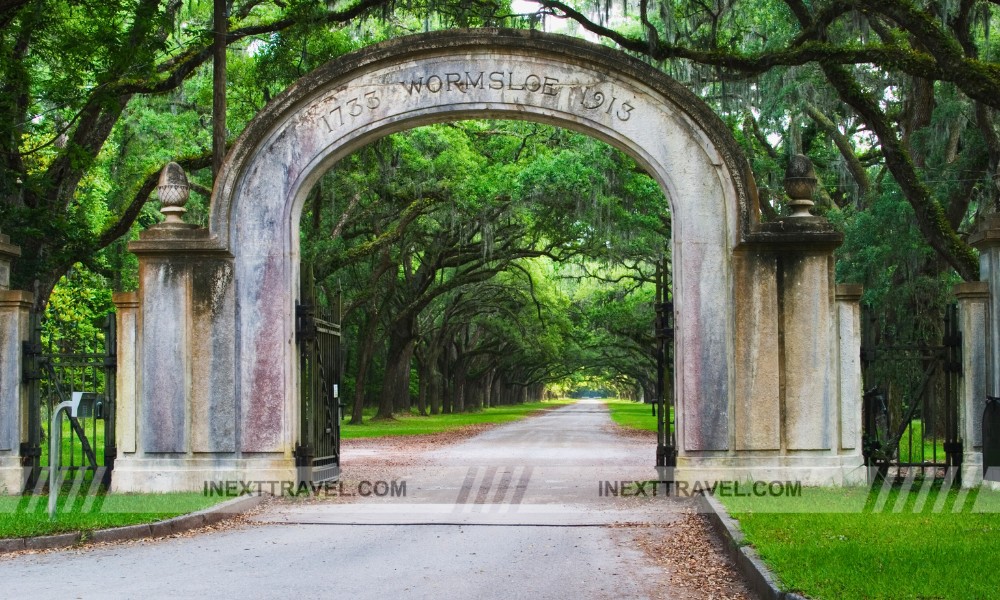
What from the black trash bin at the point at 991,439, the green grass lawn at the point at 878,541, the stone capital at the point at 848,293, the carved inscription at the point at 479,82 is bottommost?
the green grass lawn at the point at 878,541

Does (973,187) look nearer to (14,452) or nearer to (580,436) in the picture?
(580,436)

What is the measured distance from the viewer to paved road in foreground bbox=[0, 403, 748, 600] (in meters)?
7.34

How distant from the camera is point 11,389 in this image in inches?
505

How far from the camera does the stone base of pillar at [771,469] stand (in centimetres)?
1250

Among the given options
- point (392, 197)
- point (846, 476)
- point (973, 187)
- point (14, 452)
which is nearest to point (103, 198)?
point (392, 197)

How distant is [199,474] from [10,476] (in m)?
2.17

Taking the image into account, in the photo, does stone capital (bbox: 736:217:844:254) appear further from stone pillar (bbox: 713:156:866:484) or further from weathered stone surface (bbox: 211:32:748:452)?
weathered stone surface (bbox: 211:32:748:452)

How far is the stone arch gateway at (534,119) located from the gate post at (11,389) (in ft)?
3.85

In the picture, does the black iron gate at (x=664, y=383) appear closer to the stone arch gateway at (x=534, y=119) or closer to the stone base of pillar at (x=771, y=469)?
the stone arch gateway at (x=534, y=119)

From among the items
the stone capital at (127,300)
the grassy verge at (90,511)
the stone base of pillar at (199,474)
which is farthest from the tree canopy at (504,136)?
the grassy verge at (90,511)

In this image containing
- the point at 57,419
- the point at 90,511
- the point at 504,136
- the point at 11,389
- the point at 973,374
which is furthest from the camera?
the point at 504,136

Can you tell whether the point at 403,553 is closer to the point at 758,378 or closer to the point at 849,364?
the point at 758,378

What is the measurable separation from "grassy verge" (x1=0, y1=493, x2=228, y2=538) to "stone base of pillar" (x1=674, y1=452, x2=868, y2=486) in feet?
17.1

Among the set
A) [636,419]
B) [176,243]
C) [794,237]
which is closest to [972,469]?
[794,237]
